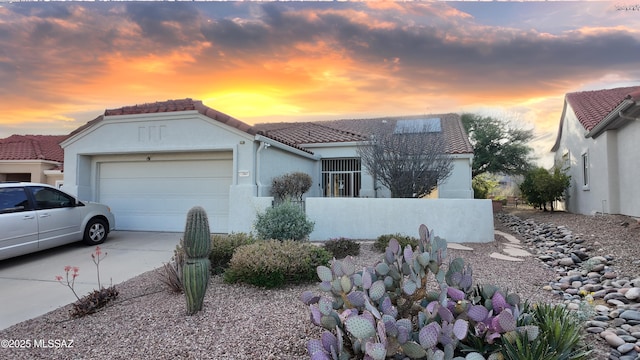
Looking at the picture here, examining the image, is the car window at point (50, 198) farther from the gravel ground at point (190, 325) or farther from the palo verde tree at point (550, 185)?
the palo verde tree at point (550, 185)

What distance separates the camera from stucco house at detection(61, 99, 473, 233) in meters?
10.0

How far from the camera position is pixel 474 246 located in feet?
27.6

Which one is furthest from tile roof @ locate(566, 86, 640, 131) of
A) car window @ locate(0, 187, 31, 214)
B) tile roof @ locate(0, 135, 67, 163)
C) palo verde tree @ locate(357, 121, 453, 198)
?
tile roof @ locate(0, 135, 67, 163)

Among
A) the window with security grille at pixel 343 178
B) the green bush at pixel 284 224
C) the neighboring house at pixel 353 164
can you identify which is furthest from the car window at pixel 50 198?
the window with security grille at pixel 343 178

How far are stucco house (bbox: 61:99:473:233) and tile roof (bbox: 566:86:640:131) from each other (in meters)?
11.2

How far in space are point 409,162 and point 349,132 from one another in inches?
190

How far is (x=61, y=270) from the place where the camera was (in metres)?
6.80

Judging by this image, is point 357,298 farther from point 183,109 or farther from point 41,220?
point 183,109

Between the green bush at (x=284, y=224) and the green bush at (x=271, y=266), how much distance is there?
2.14m

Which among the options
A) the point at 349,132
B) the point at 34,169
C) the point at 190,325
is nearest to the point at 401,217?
the point at 190,325

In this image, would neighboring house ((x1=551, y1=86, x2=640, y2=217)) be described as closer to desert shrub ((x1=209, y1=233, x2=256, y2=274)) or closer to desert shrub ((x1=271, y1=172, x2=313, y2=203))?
desert shrub ((x1=271, y1=172, x2=313, y2=203))

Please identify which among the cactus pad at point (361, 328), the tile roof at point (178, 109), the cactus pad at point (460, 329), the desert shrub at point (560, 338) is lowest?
the desert shrub at point (560, 338)

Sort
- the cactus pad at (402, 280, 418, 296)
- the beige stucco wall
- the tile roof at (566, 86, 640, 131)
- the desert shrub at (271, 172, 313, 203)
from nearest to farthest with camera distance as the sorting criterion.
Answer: the cactus pad at (402, 280, 418, 296) → the desert shrub at (271, 172, 313, 203) → the tile roof at (566, 86, 640, 131) → the beige stucco wall

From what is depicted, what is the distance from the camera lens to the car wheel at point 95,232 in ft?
29.0
